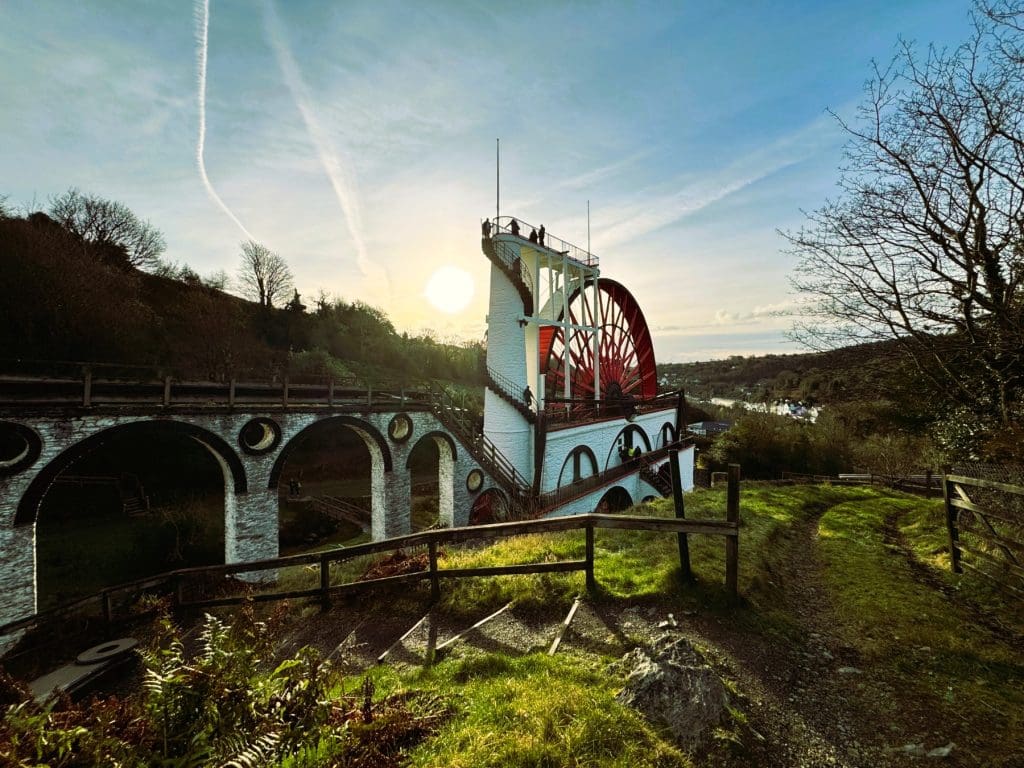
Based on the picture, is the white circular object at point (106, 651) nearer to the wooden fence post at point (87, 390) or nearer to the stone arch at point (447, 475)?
the wooden fence post at point (87, 390)

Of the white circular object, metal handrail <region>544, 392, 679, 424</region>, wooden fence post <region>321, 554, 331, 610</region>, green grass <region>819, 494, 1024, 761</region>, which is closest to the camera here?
green grass <region>819, 494, 1024, 761</region>

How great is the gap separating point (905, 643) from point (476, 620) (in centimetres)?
463

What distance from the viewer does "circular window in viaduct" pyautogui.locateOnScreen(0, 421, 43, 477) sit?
24.8ft

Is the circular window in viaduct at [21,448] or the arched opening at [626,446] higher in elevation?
the circular window in viaduct at [21,448]

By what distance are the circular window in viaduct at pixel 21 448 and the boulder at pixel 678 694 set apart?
10.9 meters

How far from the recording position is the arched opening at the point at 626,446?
66.7 ft

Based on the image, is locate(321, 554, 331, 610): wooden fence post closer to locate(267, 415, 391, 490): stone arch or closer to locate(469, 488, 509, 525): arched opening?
locate(267, 415, 391, 490): stone arch

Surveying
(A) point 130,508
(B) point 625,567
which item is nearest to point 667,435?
(B) point 625,567

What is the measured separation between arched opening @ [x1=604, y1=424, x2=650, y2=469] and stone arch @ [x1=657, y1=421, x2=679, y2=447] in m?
3.10

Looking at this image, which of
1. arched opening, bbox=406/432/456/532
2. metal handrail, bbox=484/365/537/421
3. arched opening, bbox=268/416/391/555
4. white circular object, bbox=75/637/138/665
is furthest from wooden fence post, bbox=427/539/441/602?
metal handrail, bbox=484/365/537/421

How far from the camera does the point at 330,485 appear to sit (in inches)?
997

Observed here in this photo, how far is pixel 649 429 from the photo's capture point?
23.4 metres

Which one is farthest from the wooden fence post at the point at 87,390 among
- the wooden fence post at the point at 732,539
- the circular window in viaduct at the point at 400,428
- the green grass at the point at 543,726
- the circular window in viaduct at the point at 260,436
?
the wooden fence post at the point at 732,539

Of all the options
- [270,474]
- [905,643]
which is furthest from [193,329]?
[905,643]
